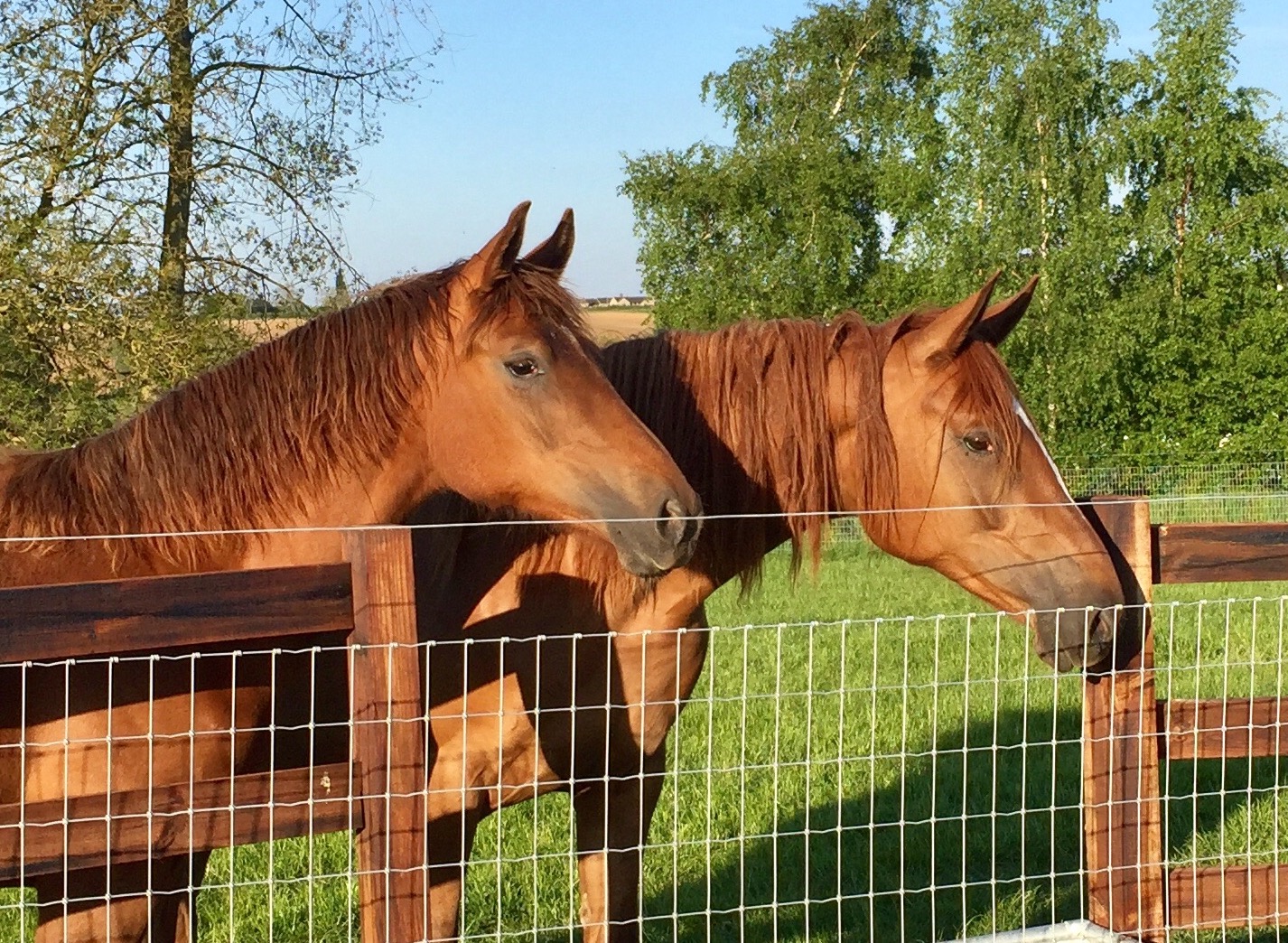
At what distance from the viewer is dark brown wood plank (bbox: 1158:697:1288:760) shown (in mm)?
3480

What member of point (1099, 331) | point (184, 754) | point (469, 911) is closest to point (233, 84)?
point (469, 911)

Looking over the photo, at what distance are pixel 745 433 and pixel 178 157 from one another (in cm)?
926

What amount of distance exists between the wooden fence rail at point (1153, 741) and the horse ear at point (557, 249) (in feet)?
5.59

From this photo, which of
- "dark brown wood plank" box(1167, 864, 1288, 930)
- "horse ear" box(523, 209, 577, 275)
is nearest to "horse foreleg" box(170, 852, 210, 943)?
"horse ear" box(523, 209, 577, 275)

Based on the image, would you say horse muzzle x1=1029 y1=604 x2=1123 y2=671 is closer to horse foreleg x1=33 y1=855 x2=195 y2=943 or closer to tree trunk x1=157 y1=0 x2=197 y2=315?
horse foreleg x1=33 y1=855 x2=195 y2=943

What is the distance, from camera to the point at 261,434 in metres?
3.05

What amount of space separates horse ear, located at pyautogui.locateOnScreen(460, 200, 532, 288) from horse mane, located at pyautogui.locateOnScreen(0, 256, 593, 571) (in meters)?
0.04

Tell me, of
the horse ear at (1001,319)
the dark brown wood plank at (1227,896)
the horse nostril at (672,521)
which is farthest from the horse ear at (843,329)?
the dark brown wood plank at (1227,896)

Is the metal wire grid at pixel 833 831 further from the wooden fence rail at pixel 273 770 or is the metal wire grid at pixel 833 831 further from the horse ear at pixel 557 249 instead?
the horse ear at pixel 557 249

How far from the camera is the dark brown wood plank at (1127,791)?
11.1 feet

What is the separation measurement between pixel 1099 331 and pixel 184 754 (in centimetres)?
2470

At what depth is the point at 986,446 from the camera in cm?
353

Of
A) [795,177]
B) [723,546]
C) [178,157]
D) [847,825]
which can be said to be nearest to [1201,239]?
[795,177]

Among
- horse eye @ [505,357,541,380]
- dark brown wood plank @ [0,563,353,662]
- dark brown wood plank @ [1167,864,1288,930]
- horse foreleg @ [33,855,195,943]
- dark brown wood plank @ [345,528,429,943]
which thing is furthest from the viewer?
dark brown wood plank @ [1167,864,1288,930]
